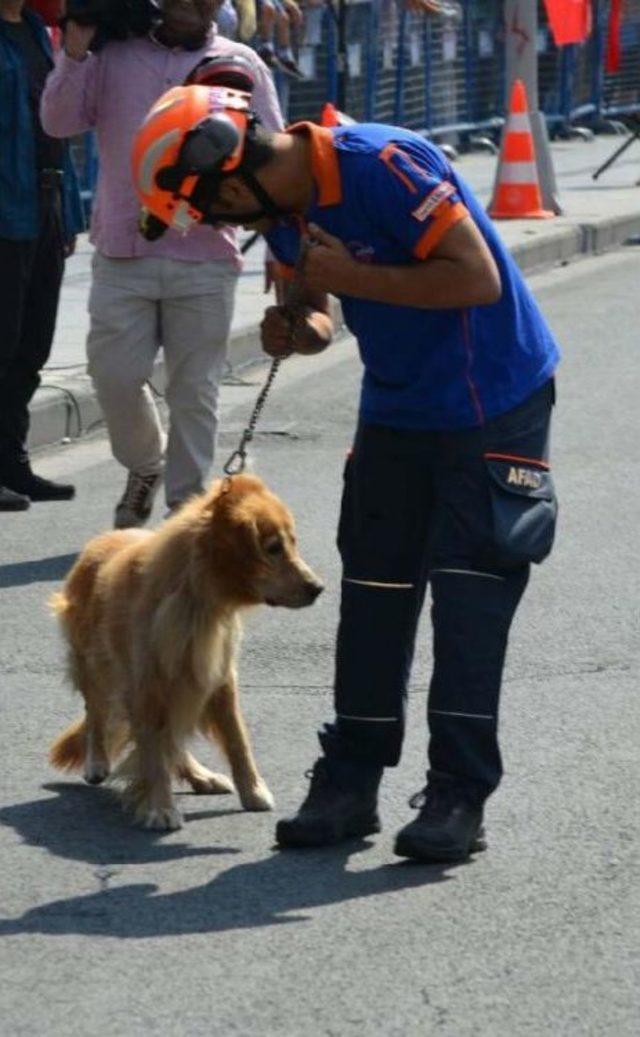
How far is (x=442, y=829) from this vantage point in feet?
17.3

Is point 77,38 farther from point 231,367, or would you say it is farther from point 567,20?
point 567,20

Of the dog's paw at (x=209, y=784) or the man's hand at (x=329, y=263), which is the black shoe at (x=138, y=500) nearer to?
the dog's paw at (x=209, y=784)

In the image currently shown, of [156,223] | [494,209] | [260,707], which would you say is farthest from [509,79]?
[156,223]

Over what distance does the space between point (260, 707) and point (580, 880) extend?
170 centimetres

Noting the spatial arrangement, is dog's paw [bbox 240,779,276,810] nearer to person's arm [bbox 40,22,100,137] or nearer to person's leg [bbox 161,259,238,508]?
person's leg [bbox 161,259,238,508]

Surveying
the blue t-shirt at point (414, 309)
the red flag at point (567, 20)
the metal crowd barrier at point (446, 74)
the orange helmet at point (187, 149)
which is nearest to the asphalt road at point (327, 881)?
the blue t-shirt at point (414, 309)

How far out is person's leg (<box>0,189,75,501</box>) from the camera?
947 centimetres

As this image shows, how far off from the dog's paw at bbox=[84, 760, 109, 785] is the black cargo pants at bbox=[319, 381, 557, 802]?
2.76 ft

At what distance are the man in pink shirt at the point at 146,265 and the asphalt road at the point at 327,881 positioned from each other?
0.65m

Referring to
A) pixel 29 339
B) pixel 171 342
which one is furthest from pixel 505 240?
pixel 171 342

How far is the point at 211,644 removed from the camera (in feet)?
18.3

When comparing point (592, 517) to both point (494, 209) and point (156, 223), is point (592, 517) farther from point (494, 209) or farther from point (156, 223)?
point (494, 209)

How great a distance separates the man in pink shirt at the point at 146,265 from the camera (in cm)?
823

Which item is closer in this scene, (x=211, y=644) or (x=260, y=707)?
(x=211, y=644)
